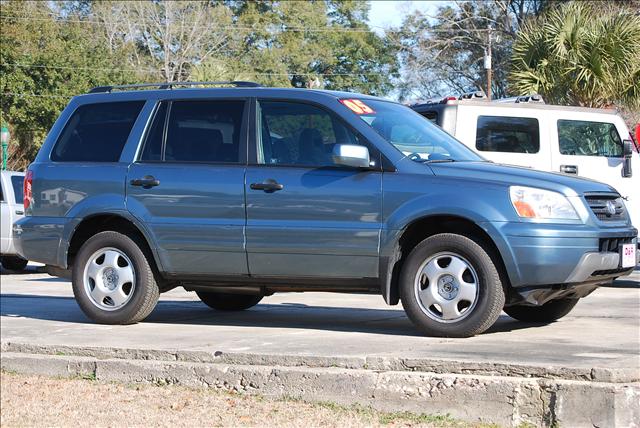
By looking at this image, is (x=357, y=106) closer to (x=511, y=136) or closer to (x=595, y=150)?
(x=511, y=136)

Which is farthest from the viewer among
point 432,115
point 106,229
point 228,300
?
point 432,115

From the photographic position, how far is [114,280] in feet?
28.3

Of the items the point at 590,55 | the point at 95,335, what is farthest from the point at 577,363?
the point at 590,55

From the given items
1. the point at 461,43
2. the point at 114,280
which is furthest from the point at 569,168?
the point at 461,43

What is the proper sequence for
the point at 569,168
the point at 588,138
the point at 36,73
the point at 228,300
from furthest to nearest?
1. the point at 36,73
2. the point at 588,138
3. the point at 569,168
4. the point at 228,300

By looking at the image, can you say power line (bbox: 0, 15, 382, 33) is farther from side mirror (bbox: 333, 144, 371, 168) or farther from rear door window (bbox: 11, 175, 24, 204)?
side mirror (bbox: 333, 144, 371, 168)

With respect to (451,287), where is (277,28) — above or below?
above

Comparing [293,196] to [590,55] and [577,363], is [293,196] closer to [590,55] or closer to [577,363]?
[577,363]

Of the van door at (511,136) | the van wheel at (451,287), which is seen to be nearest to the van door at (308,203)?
the van wheel at (451,287)

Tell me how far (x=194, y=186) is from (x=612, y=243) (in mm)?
3095

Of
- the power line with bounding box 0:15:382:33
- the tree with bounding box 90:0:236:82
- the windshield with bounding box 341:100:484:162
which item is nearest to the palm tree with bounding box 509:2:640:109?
the windshield with bounding box 341:100:484:162

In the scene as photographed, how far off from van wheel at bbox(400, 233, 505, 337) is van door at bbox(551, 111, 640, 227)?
18.5 ft

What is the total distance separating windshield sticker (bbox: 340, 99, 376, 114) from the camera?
8.03 m

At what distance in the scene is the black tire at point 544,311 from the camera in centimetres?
838
